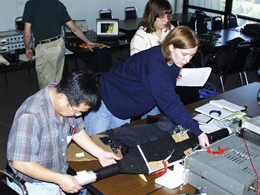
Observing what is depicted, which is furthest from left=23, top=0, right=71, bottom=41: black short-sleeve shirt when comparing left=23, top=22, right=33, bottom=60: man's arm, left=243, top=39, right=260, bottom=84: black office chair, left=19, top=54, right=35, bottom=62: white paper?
left=243, top=39, right=260, bottom=84: black office chair

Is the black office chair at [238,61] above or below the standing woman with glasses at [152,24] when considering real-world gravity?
below

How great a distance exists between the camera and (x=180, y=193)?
5.01 ft

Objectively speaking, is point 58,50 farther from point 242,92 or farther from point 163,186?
point 163,186

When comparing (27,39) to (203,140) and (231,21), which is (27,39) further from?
(231,21)

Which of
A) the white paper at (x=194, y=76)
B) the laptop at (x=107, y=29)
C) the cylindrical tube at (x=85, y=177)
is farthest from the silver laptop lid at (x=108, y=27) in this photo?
the cylindrical tube at (x=85, y=177)

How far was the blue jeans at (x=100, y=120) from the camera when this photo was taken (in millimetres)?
2143

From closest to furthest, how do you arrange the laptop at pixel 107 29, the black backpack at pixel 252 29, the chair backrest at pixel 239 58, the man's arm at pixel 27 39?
the man's arm at pixel 27 39 → the chair backrest at pixel 239 58 → the laptop at pixel 107 29 → the black backpack at pixel 252 29

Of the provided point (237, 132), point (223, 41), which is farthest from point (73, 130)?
point (223, 41)

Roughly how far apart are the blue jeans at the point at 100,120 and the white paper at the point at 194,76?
0.64 m

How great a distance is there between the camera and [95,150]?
171 centimetres

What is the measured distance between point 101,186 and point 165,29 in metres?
1.72

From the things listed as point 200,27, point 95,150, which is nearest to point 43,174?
point 95,150

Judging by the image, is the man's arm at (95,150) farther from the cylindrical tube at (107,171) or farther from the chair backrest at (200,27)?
the chair backrest at (200,27)

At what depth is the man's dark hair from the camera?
4.38 ft
